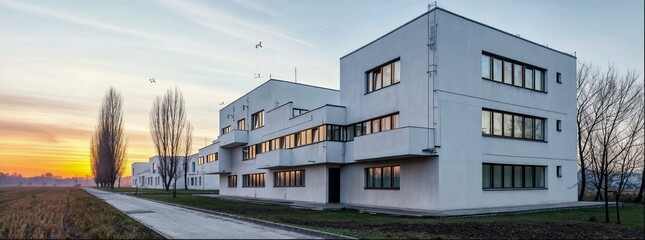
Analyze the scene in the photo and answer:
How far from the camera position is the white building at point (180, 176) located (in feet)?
269

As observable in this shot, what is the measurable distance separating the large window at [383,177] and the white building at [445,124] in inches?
2.2

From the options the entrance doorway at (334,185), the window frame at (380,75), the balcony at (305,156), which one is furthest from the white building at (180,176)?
the window frame at (380,75)

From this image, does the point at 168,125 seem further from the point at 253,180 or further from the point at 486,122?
the point at 486,122

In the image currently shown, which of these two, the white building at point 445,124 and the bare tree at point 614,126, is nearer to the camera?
the white building at point 445,124

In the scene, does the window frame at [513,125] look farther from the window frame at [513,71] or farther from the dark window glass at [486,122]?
the window frame at [513,71]

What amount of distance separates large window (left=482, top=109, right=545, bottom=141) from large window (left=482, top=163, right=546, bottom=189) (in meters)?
1.60

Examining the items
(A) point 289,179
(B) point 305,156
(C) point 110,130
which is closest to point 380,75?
(B) point 305,156

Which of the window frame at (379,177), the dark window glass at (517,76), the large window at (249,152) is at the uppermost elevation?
the dark window glass at (517,76)

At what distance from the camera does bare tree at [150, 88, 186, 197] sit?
49.6m

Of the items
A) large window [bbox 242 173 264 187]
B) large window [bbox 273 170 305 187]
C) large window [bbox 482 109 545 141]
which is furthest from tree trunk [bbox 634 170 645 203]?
large window [bbox 242 173 264 187]

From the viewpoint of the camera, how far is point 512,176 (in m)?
25.0

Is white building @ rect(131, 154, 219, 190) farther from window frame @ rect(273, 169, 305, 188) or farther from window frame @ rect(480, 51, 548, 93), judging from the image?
window frame @ rect(480, 51, 548, 93)

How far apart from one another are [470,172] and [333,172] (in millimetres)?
9756

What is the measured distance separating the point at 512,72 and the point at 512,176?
5403 millimetres
